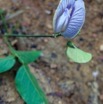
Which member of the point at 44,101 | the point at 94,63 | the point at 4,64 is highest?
the point at 4,64

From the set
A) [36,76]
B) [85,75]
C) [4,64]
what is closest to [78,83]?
[85,75]

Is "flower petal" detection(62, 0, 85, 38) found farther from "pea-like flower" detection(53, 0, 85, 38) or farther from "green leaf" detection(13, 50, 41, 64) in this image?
"green leaf" detection(13, 50, 41, 64)

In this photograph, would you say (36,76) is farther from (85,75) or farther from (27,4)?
(27,4)

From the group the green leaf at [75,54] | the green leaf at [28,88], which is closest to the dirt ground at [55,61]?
the green leaf at [28,88]

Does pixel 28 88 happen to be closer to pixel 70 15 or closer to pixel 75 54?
pixel 75 54

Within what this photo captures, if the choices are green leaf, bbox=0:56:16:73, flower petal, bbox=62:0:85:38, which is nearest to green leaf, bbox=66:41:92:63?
flower petal, bbox=62:0:85:38

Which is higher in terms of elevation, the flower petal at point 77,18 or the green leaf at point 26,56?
the flower petal at point 77,18

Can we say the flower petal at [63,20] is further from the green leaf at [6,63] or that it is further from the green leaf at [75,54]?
the green leaf at [6,63]
